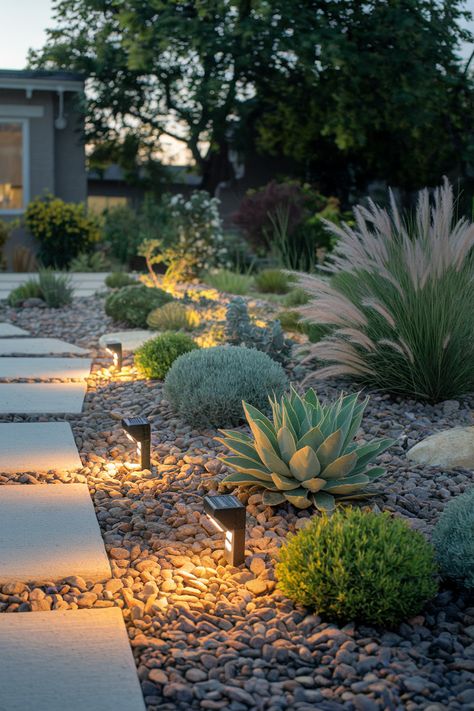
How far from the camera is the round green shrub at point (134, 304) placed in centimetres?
839

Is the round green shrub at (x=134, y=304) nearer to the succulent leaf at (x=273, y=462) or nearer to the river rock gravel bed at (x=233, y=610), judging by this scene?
the river rock gravel bed at (x=233, y=610)

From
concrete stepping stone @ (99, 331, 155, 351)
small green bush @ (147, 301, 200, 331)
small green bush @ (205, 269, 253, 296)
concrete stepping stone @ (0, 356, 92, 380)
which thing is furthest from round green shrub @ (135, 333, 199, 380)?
small green bush @ (205, 269, 253, 296)

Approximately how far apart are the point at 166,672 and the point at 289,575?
1.84ft

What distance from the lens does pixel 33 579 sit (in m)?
2.89

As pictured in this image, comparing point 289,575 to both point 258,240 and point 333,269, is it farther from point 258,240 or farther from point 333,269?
point 258,240

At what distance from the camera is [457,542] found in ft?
9.64

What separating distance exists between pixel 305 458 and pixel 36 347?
4415 millimetres

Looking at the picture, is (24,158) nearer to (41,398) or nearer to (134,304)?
(134,304)

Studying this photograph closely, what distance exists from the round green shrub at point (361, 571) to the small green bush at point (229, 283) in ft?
24.8

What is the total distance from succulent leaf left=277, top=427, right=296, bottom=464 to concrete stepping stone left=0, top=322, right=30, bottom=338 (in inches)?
196

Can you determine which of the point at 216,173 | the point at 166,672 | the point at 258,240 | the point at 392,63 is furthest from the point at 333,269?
the point at 216,173

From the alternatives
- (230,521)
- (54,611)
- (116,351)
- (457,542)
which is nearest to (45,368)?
(116,351)

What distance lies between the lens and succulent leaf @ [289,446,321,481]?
11.1ft

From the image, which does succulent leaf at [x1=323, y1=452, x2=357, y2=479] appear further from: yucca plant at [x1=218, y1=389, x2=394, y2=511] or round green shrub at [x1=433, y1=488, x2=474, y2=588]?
round green shrub at [x1=433, y1=488, x2=474, y2=588]
